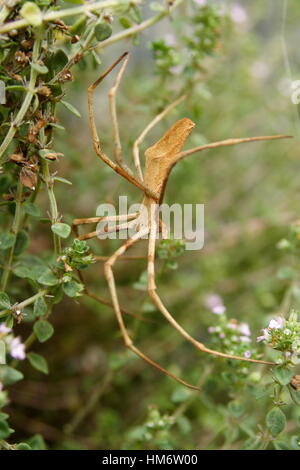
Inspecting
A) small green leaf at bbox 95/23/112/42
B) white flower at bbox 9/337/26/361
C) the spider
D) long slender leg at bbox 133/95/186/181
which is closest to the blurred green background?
long slender leg at bbox 133/95/186/181

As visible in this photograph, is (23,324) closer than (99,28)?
No

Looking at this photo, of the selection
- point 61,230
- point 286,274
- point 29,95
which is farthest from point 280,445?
point 29,95

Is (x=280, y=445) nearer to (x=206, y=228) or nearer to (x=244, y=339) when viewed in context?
(x=244, y=339)

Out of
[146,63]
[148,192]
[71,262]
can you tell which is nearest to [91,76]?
[146,63]

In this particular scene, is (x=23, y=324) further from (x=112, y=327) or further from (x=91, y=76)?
(x=91, y=76)

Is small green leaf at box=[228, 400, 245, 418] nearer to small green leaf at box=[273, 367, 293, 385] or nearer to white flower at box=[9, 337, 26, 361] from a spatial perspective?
small green leaf at box=[273, 367, 293, 385]
